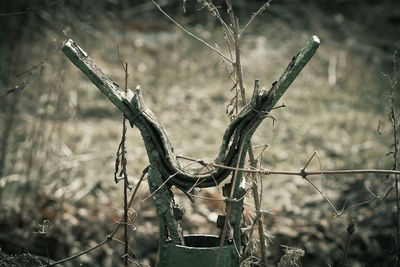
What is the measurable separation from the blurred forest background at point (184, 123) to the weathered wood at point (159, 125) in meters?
0.28

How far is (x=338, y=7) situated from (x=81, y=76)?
4.91 meters

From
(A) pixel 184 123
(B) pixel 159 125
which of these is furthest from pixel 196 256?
(A) pixel 184 123

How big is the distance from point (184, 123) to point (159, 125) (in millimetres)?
3500

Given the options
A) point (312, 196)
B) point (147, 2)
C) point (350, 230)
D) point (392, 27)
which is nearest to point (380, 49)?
point (392, 27)

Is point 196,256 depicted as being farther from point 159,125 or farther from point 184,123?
point 184,123

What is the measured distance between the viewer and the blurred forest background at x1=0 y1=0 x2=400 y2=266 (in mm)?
2756

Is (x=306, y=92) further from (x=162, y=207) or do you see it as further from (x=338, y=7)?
(x=162, y=207)

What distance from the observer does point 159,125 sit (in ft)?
3.87

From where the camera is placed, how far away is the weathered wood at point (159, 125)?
111 cm

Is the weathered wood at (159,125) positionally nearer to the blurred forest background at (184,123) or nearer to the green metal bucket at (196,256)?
the green metal bucket at (196,256)

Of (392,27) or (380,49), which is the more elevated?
(392,27)

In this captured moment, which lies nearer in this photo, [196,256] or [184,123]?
[196,256]

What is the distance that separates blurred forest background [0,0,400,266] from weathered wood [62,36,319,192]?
28 centimetres

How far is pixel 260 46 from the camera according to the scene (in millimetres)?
6449
